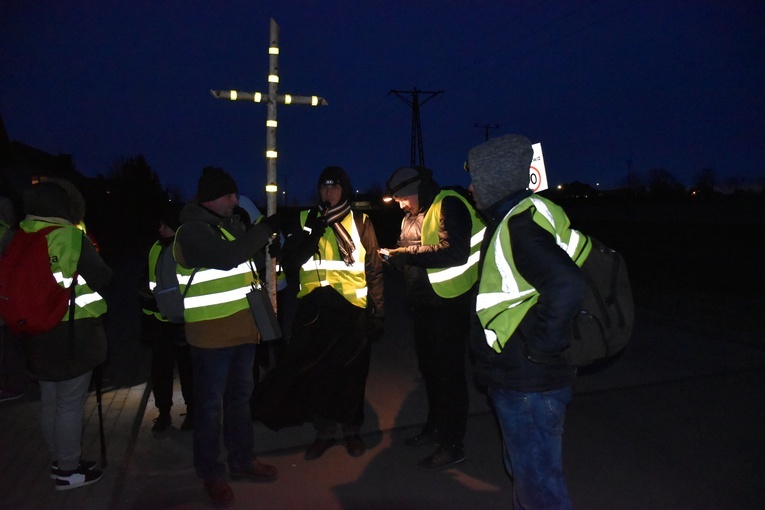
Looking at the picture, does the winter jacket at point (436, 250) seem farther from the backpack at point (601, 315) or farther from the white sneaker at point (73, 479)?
the white sneaker at point (73, 479)

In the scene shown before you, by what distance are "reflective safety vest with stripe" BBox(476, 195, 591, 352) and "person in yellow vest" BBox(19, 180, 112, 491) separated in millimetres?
2629

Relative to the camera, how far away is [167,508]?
3844 mm

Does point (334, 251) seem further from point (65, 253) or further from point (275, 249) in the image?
point (65, 253)

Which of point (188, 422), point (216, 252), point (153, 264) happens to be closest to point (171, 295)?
point (216, 252)

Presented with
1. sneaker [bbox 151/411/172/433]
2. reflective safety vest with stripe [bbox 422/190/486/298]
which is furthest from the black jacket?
sneaker [bbox 151/411/172/433]

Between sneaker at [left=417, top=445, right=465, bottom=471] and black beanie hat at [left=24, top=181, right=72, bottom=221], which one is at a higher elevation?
black beanie hat at [left=24, top=181, right=72, bottom=221]

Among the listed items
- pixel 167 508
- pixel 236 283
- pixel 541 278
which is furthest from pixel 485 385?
pixel 167 508

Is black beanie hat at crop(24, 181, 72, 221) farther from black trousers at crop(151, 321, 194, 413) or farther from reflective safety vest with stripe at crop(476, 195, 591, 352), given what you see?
reflective safety vest with stripe at crop(476, 195, 591, 352)

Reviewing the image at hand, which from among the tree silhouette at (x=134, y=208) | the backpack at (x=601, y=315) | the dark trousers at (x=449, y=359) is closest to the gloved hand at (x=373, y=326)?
the dark trousers at (x=449, y=359)

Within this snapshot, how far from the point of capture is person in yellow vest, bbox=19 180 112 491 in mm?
3811

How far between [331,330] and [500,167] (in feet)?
7.44

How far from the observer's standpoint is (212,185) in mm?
3807

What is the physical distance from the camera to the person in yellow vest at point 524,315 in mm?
2447

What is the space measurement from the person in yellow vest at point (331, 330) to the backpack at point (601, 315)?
222cm
